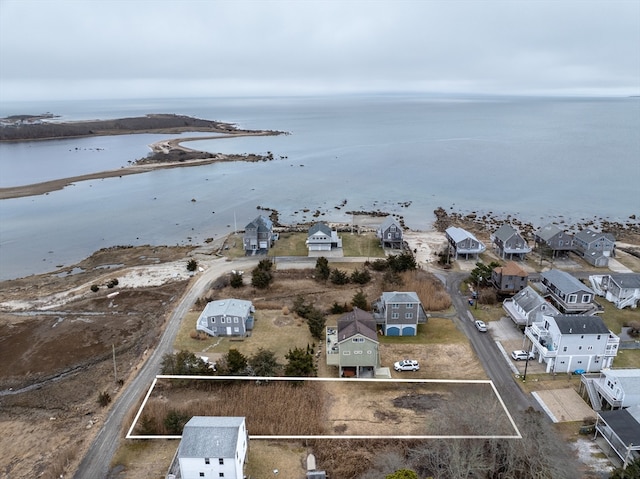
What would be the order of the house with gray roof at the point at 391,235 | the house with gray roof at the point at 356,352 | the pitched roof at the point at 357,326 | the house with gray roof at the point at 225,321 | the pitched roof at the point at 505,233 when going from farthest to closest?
the house with gray roof at the point at 391,235
the pitched roof at the point at 505,233
the house with gray roof at the point at 225,321
the pitched roof at the point at 357,326
the house with gray roof at the point at 356,352

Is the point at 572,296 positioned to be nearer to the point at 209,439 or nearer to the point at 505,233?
the point at 505,233

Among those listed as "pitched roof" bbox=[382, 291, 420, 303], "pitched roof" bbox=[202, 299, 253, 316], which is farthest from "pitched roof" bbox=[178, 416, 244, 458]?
"pitched roof" bbox=[382, 291, 420, 303]

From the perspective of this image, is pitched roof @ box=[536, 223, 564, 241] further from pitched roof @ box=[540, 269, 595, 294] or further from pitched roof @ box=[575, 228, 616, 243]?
pitched roof @ box=[540, 269, 595, 294]

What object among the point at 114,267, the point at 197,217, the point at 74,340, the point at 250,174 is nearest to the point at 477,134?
the point at 250,174

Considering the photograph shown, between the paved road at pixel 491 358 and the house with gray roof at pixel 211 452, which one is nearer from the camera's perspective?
the house with gray roof at pixel 211 452

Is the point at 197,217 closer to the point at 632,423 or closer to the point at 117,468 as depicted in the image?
the point at 117,468

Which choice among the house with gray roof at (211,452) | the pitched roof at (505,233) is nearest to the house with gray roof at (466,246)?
the pitched roof at (505,233)

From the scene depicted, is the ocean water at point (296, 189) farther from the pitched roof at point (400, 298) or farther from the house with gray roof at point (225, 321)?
the pitched roof at point (400, 298)
